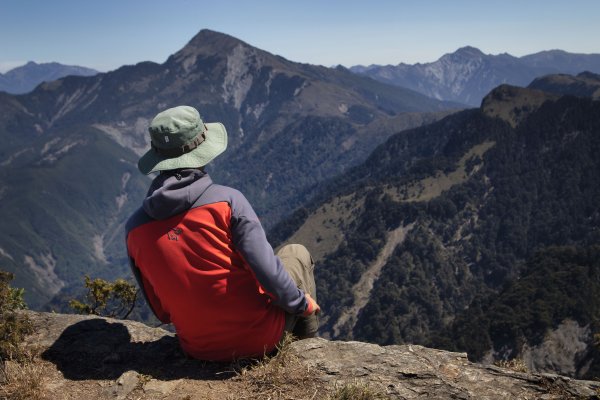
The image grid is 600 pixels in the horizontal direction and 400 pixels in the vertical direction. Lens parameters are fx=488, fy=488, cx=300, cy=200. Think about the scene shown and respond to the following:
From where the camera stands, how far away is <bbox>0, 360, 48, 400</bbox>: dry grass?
737 centimetres

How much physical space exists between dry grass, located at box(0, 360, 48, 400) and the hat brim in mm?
3798

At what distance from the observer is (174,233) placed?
271 inches

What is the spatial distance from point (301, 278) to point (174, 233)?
286cm

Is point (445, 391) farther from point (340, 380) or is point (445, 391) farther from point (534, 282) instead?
point (534, 282)

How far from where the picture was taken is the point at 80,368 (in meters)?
8.66

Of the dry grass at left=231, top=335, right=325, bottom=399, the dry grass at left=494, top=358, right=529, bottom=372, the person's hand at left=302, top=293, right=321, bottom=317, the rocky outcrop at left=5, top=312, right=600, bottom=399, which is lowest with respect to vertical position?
the dry grass at left=494, top=358, right=529, bottom=372

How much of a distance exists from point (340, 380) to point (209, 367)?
88.2 inches

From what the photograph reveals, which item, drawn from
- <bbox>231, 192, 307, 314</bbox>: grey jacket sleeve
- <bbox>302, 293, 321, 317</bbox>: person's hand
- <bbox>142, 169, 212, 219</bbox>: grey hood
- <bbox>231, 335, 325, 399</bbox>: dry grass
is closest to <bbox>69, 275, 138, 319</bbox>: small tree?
<bbox>231, 335, 325, 399</bbox>: dry grass

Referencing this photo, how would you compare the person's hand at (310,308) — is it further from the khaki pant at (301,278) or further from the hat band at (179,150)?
the hat band at (179,150)

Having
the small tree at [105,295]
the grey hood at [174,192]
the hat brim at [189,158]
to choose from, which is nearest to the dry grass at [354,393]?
the grey hood at [174,192]

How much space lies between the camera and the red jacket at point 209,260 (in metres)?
6.82

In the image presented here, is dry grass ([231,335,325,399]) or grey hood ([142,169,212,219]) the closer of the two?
grey hood ([142,169,212,219])

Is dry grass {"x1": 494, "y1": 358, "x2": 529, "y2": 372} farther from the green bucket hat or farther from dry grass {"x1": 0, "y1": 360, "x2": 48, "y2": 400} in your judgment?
dry grass {"x1": 0, "y1": 360, "x2": 48, "y2": 400}

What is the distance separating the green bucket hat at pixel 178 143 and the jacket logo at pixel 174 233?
87 centimetres
